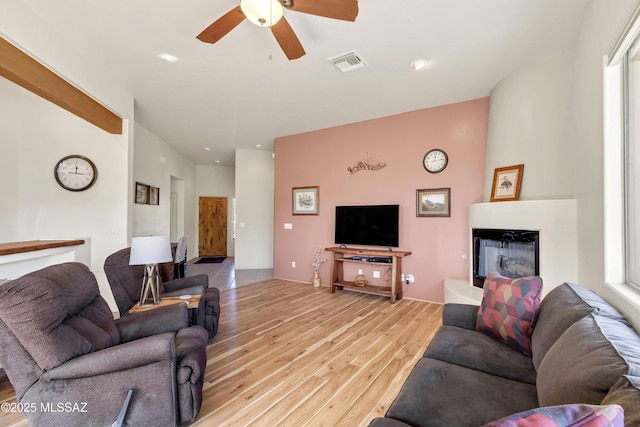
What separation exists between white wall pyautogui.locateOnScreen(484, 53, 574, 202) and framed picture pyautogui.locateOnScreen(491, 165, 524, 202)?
0.18 feet

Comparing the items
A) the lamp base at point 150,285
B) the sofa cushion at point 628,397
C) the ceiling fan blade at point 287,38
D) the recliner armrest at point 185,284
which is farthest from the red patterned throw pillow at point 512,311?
the recliner armrest at point 185,284

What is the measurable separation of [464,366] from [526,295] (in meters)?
0.60

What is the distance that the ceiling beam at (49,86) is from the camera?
85.2 inches

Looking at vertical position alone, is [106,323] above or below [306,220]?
below

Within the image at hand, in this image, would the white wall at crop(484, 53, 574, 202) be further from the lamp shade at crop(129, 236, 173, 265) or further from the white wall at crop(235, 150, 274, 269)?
the white wall at crop(235, 150, 274, 269)

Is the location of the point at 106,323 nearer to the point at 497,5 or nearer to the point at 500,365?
the point at 500,365

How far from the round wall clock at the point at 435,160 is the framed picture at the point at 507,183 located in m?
0.76

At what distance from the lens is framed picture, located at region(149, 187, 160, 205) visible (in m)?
5.38

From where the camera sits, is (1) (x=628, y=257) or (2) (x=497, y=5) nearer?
(1) (x=628, y=257)

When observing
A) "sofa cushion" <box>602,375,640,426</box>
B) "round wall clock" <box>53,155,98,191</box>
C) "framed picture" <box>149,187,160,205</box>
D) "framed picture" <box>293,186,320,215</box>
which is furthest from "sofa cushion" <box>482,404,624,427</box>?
"framed picture" <box>149,187,160,205</box>

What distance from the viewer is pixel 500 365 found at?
60.7 inches

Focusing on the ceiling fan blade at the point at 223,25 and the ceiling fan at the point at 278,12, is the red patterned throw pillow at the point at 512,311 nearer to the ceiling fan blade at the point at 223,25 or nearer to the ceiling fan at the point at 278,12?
the ceiling fan at the point at 278,12

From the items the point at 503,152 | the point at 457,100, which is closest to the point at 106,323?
the point at 503,152

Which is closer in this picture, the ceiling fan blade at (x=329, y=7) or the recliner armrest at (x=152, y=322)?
the ceiling fan blade at (x=329, y=7)
